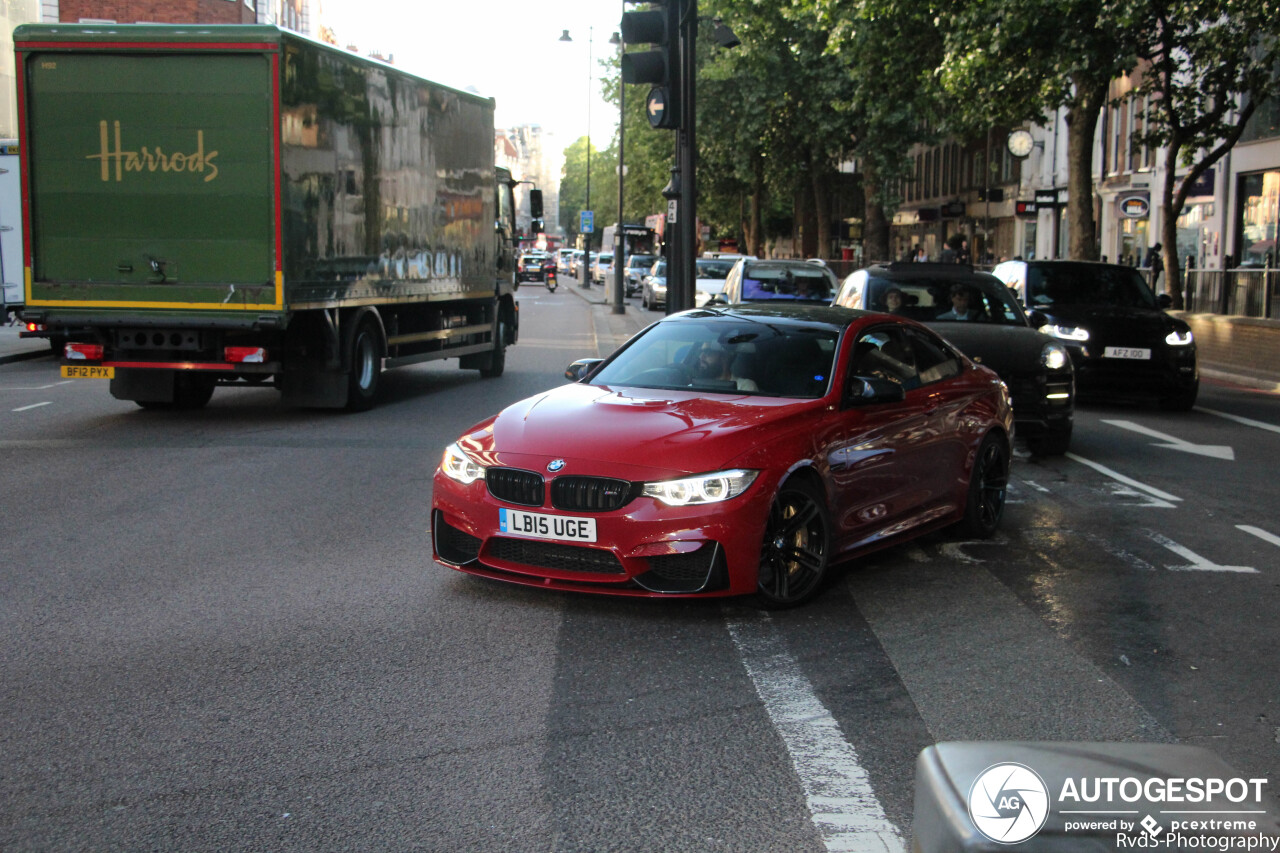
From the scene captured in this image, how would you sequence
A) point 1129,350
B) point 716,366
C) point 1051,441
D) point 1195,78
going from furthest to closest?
point 1195,78 < point 1129,350 < point 1051,441 < point 716,366

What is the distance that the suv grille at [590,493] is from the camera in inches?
235

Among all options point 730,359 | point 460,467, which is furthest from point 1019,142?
point 460,467

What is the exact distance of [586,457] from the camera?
20.1ft

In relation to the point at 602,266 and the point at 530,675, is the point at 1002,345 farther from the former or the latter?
the point at 602,266

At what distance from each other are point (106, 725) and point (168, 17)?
4601 cm

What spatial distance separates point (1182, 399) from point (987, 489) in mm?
8776

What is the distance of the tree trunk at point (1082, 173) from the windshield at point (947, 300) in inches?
591

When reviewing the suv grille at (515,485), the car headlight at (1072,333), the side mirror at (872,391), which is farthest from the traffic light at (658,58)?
the suv grille at (515,485)

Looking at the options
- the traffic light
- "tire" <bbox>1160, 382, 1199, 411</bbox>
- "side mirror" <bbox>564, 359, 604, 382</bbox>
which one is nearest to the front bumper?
"side mirror" <bbox>564, 359, 604, 382</bbox>

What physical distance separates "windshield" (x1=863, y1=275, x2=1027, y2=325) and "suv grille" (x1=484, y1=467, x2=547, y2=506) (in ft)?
23.9

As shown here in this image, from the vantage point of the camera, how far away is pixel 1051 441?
38.8 feet

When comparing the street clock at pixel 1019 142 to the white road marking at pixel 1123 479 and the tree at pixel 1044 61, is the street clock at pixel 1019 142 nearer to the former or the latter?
the tree at pixel 1044 61

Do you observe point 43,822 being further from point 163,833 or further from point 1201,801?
point 1201,801

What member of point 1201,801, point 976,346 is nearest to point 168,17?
point 976,346
